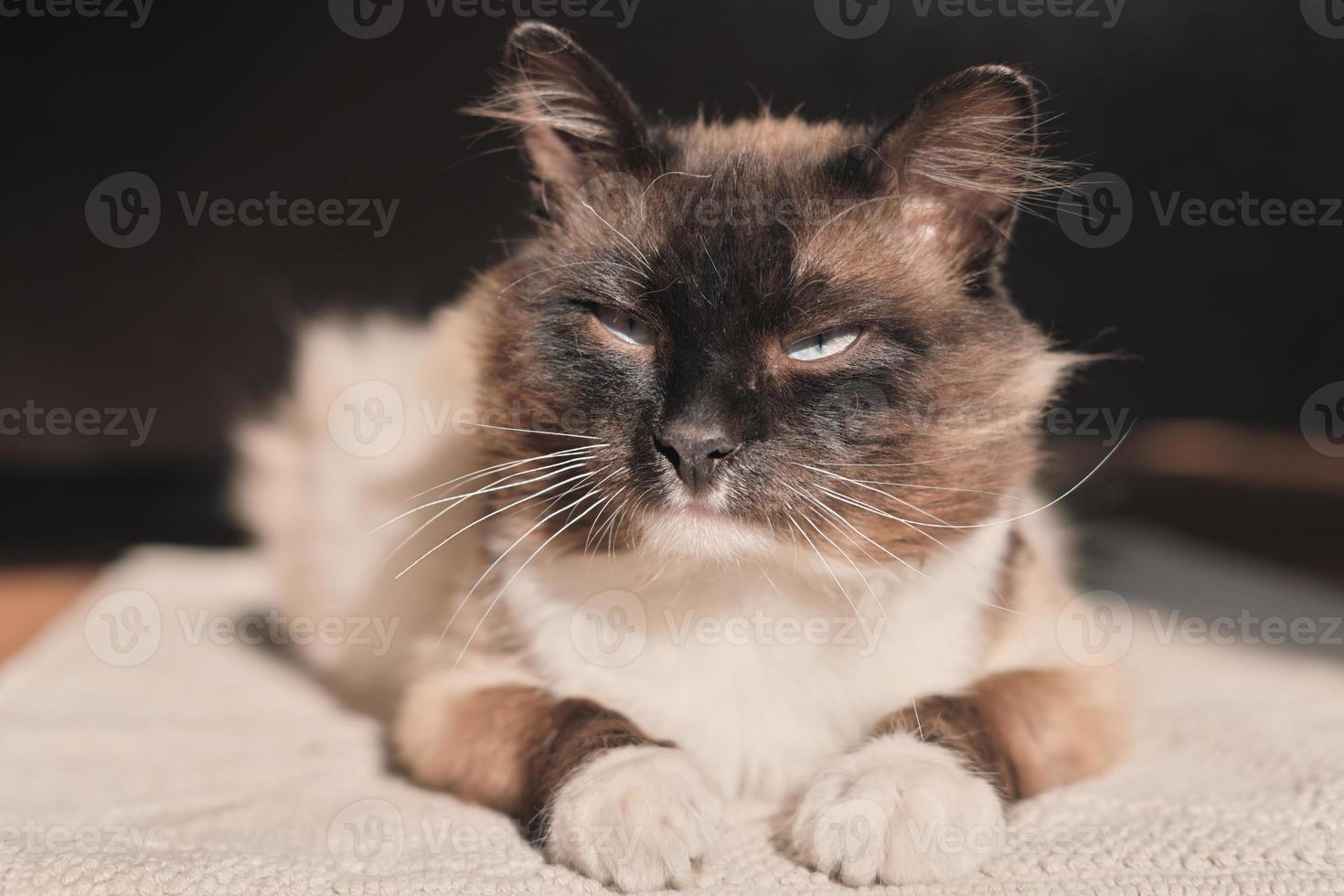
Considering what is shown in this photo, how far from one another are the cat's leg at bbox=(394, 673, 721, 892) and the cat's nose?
33 cm

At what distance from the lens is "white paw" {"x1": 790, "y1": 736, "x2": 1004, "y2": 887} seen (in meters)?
1.11

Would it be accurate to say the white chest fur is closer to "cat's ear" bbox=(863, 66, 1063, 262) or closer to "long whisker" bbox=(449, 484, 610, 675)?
"long whisker" bbox=(449, 484, 610, 675)

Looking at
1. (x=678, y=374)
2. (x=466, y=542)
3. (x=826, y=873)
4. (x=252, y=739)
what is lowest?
(x=252, y=739)

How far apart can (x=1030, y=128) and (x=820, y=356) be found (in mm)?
383

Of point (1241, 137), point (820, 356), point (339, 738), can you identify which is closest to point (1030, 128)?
point (820, 356)

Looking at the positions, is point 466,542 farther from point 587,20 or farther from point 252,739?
point 587,20

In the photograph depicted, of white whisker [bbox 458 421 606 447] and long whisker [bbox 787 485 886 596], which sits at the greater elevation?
white whisker [bbox 458 421 606 447]

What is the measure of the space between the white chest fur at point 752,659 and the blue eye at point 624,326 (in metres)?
0.28

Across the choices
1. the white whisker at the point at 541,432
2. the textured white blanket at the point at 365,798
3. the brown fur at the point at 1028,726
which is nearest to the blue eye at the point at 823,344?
the white whisker at the point at 541,432

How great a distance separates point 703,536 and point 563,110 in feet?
1.99

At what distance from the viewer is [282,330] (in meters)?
3.63

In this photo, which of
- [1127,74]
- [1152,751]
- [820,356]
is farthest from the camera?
[1127,74]

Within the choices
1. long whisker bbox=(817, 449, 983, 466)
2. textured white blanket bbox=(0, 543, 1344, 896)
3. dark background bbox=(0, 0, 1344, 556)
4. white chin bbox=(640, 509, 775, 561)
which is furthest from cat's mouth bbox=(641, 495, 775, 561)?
dark background bbox=(0, 0, 1344, 556)

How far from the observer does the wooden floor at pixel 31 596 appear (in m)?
2.37
